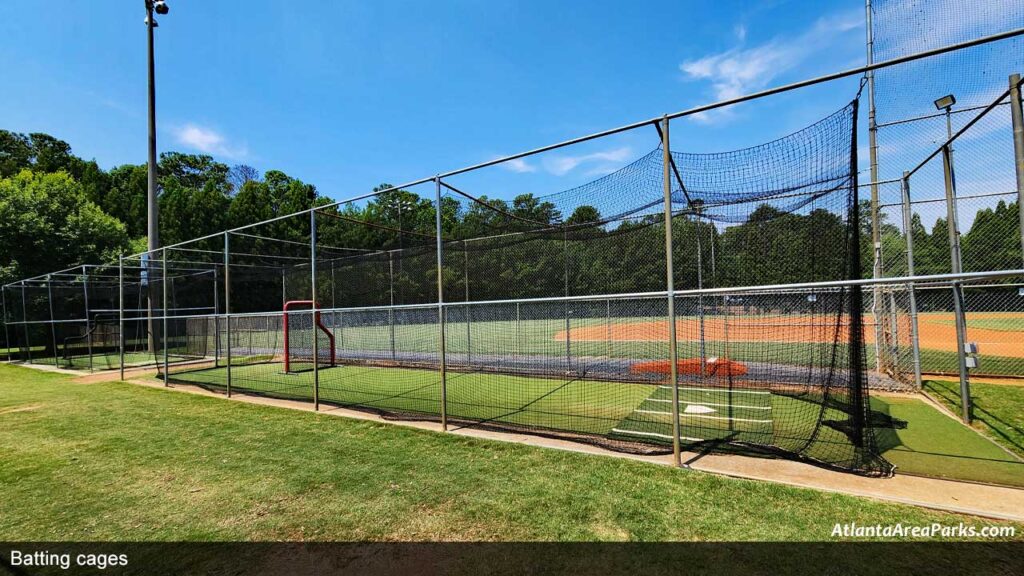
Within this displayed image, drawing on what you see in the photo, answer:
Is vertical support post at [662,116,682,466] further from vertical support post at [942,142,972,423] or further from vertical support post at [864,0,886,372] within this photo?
vertical support post at [864,0,886,372]

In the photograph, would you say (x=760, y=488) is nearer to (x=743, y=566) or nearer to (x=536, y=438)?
(x=743, y=566)

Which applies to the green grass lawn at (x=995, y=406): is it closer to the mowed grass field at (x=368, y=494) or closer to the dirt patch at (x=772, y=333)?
the dirt patch at (x=772, y=333)

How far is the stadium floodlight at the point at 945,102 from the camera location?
531 centimetres

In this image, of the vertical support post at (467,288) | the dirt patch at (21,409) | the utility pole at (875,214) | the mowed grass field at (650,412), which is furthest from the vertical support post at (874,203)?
the dirt patch at (21,409)

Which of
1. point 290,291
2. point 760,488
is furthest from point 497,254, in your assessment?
point 290,291

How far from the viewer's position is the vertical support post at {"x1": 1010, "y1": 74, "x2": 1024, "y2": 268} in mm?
3797

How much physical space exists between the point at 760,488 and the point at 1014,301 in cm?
1149

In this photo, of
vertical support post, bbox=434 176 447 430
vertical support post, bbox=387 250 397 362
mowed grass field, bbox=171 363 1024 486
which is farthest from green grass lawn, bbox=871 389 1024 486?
vertical support post, bbox=387 250 397 362

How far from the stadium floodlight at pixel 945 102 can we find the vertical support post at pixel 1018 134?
165 centimetres

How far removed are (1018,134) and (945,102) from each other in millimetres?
1960

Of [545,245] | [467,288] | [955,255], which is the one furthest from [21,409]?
[955,255]

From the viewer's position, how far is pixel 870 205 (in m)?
8.02
